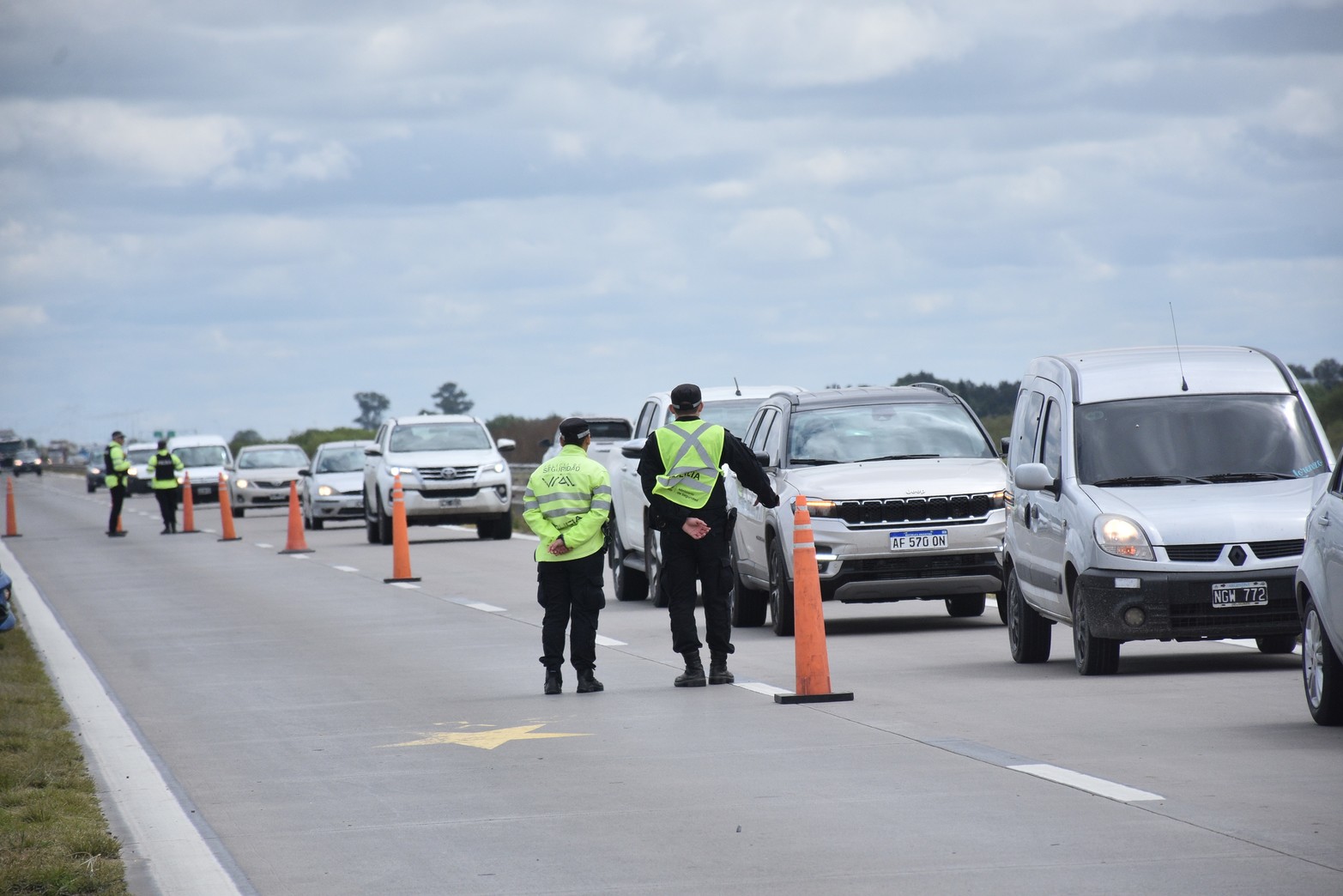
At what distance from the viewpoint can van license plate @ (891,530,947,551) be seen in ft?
52.7

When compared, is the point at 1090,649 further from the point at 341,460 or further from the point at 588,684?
the point at 341,460

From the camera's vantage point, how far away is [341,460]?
41.6 m

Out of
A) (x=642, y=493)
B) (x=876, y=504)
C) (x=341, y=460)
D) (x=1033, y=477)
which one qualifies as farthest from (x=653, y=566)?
(x=341, y=460)

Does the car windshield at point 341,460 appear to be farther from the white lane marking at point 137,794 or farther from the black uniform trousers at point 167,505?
the white lane marking at point 137,794

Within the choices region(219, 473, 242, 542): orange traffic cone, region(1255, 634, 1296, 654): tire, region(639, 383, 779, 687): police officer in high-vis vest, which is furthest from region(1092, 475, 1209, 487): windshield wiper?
region(219, 473, 242, 542): orange traffic cone

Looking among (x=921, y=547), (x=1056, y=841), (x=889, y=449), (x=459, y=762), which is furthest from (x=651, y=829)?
(x=889, y=449)

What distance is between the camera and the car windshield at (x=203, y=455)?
193ft

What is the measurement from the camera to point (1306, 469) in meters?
13.2

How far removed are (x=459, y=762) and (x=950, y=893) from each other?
402 cm

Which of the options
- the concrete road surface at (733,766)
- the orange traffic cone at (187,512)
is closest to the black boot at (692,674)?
the concrete road surface at (733,766)

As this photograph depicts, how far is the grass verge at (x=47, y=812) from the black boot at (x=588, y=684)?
300 cm

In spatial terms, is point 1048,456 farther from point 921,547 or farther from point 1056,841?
point 1056,841

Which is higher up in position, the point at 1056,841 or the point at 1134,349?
the point at 1134,349

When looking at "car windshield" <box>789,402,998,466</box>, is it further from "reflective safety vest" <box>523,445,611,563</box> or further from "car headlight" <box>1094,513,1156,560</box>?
"car headlight" <box>1094,513,1156,560</box>
